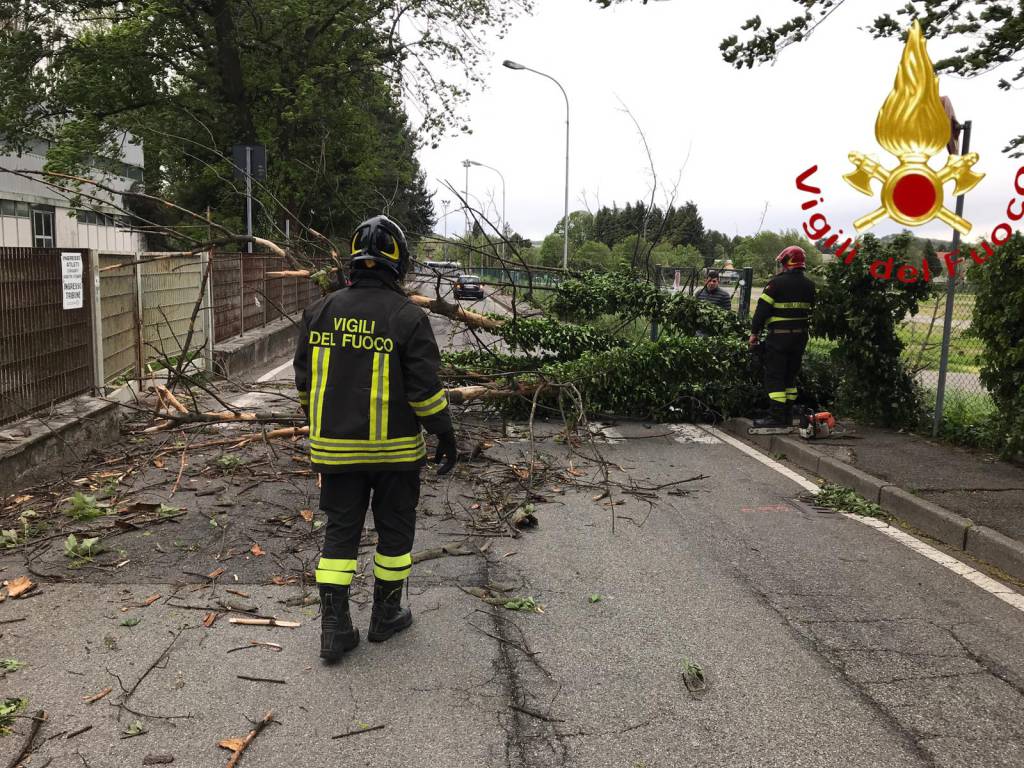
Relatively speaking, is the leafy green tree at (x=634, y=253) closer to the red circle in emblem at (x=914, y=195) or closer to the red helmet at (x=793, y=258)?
the red helmet at (x=793, y=258)

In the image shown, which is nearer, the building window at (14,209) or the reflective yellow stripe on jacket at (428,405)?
the reflective yellow stripe on jacket at (428,405)

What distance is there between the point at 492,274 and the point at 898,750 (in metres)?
8.18

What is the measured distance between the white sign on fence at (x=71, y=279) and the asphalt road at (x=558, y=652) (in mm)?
2748

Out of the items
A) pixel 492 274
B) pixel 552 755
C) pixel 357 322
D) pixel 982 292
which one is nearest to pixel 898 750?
pixel 552 755

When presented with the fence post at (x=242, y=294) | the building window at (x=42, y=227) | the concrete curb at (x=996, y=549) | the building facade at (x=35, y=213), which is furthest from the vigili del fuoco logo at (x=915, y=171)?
the building window at (x=42, y=227)

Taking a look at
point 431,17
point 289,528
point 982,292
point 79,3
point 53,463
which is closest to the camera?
point 289,528

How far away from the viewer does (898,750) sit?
3.09 metres

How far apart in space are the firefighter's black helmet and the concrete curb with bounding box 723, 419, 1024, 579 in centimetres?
412

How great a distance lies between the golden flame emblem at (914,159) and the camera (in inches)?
298

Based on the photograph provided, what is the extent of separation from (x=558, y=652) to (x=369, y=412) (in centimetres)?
141

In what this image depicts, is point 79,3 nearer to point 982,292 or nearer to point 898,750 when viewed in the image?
point 982,292

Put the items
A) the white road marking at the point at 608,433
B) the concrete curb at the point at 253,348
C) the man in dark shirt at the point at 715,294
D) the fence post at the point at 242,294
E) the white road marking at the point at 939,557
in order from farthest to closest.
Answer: the fence post at the point at 242,294
the concrete curb at the point at 253,348
the man in dark shirt at the point at 715,294
the white road marking at the point at 608,433
the white road marking at the point at 939,557

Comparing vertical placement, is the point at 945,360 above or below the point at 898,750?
above

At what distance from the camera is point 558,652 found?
12.6 feet
